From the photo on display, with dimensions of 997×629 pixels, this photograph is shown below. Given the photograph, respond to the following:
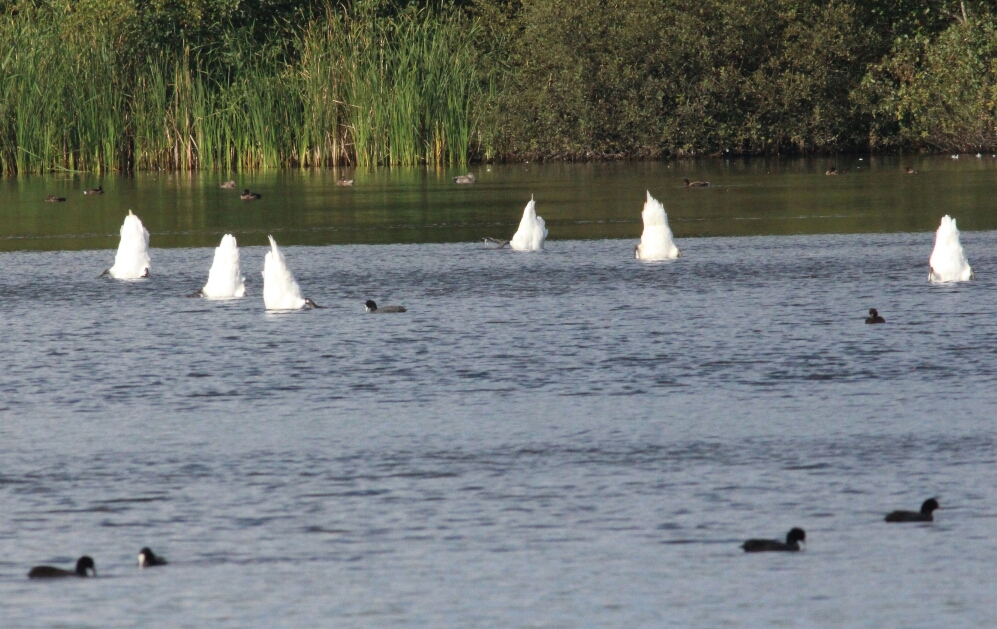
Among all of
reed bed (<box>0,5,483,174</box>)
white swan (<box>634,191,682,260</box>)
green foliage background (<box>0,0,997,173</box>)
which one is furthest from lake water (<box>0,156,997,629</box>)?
green foliage background (<box>0,0,997,173</box>)

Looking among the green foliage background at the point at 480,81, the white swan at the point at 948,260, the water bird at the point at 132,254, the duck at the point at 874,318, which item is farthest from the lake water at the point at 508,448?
the green foliage background at the point at 480,81

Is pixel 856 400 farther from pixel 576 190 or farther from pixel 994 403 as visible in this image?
pixel 576 190

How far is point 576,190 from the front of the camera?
39.0 m

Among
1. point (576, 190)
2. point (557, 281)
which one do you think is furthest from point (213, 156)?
point (557, 281)

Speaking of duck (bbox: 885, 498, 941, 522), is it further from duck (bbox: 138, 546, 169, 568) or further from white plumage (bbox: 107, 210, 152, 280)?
white plumage (bbox: 107, 210, 152, 280)

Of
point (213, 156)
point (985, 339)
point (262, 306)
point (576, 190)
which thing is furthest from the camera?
point (213, 156)

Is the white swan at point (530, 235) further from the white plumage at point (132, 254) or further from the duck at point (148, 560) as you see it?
the duck at point (148, 560)

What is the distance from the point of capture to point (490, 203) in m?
34.2

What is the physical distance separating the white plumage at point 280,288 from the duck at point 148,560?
9.28 m

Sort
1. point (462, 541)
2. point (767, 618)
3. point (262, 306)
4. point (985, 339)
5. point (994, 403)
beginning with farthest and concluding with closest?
point (262, 306) → point (985, 339) → point (994, 403) → point (462, 541) → point (767, 618)

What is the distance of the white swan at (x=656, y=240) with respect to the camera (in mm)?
22000

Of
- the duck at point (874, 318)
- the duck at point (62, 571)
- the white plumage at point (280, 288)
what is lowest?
the duck at point (62, 571)

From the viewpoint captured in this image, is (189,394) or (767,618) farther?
(189,394)

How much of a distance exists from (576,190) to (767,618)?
1278 inches
